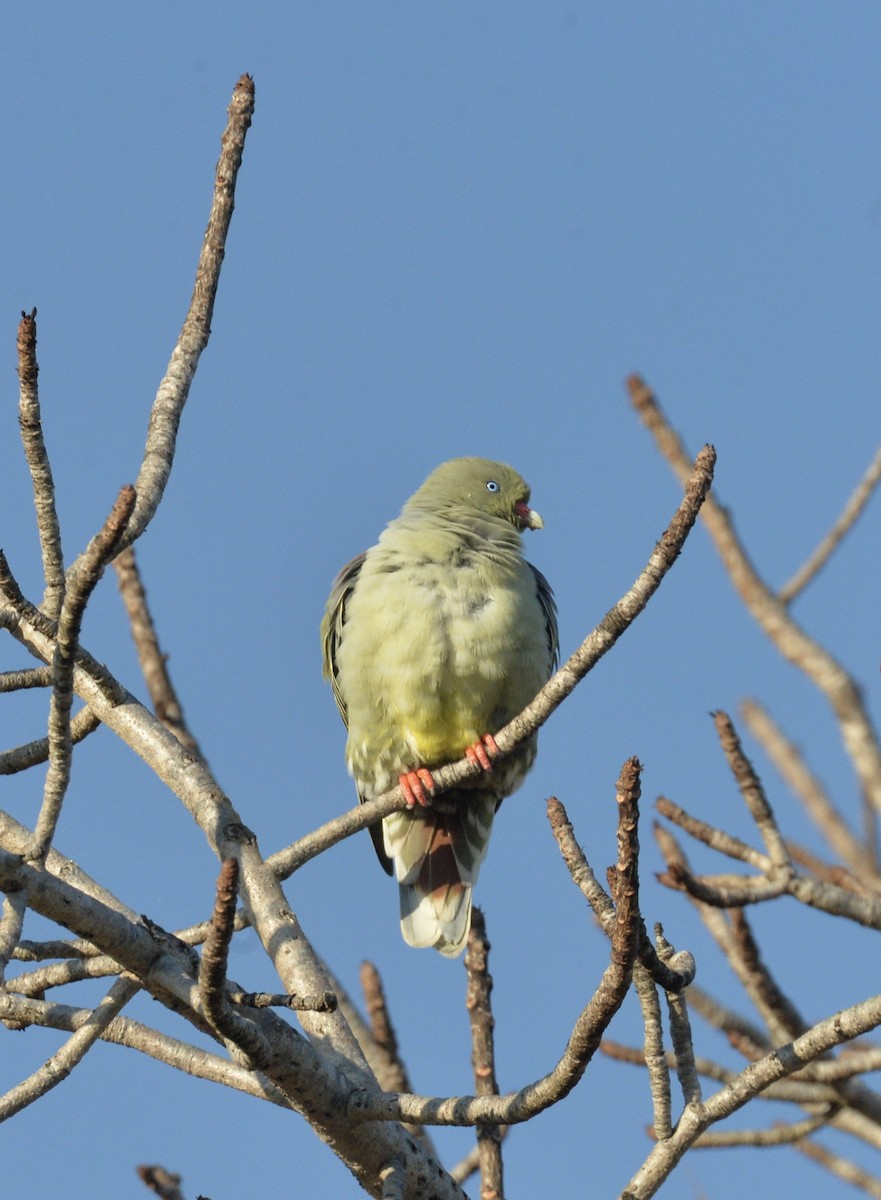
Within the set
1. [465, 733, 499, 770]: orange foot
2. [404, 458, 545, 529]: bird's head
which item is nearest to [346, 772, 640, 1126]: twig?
[465, 733, 499, 770]: orange foot

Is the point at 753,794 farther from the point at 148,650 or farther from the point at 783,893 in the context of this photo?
the point at 148,650

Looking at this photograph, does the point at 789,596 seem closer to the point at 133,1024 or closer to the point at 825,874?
the point at 825,874

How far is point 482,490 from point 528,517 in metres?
0.31

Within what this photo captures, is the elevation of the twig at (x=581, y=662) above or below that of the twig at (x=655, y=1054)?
above

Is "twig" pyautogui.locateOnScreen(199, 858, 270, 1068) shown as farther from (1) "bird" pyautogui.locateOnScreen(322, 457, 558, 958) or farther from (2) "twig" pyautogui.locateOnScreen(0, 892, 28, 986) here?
(1) "bird" pyautogui.locateOnScreen(322, 457, 558, 958)

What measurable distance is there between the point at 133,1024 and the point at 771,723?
3.89 m

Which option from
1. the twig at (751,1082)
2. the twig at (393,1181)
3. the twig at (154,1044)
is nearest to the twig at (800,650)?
the twig at (751,1082)

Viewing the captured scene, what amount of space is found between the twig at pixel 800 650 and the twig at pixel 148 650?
2.43 m

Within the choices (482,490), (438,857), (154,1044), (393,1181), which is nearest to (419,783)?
(438,857)

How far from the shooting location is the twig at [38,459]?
131 inches

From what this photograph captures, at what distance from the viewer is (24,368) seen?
132 inches

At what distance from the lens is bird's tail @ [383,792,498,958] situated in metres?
6.47

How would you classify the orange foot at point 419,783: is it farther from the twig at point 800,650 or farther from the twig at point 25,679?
the twig at point 25,679

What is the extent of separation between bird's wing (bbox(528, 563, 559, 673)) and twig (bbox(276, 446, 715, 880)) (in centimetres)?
213
